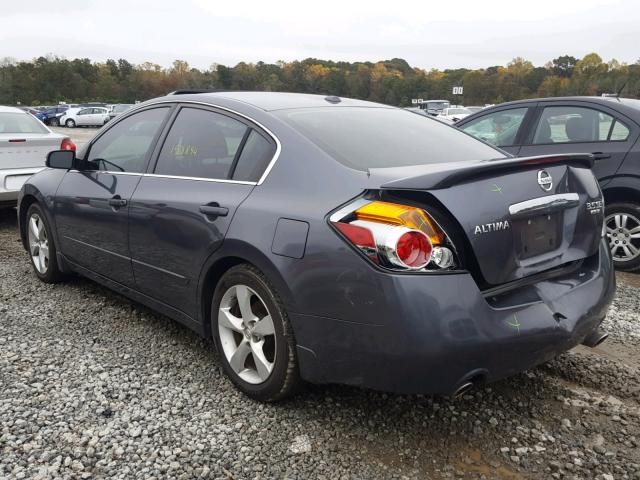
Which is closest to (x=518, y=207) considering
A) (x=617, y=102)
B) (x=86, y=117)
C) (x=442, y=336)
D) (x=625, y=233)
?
(x=442, y=336)

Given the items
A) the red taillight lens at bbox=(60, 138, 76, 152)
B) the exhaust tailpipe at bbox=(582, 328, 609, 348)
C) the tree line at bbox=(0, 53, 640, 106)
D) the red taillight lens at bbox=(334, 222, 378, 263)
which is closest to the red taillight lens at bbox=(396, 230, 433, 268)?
the red taillight lens at bbox=(334, 222, 378, 263)

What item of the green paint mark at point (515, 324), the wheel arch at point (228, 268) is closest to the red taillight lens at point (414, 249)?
the green paint mark at point (515, 324)

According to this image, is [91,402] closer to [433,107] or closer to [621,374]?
[621,374]

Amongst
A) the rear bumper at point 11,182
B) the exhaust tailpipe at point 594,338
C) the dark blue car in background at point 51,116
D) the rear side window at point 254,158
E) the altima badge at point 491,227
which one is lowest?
the dark blue car in background at point 51,116

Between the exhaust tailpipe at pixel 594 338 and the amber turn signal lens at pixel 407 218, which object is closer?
the amber turn signal lens at pixel 407 218

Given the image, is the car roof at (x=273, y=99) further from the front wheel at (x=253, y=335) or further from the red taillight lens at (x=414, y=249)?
the red taillight lens at (x=414, y=249)

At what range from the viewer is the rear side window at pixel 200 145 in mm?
3074

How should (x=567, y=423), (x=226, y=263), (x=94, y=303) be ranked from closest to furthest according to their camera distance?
(x=567, y=423), (x=226, y=263), (x=94, y=303)

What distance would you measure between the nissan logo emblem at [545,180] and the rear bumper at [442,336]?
423mm

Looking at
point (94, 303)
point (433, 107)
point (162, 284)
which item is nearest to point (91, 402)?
point (162, 284)

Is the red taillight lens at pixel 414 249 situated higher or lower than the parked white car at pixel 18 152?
higher

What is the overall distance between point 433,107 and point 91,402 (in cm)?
3326

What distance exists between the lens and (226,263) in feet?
9.52

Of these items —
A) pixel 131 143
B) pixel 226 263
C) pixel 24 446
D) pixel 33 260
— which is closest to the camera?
pixel 24 446
